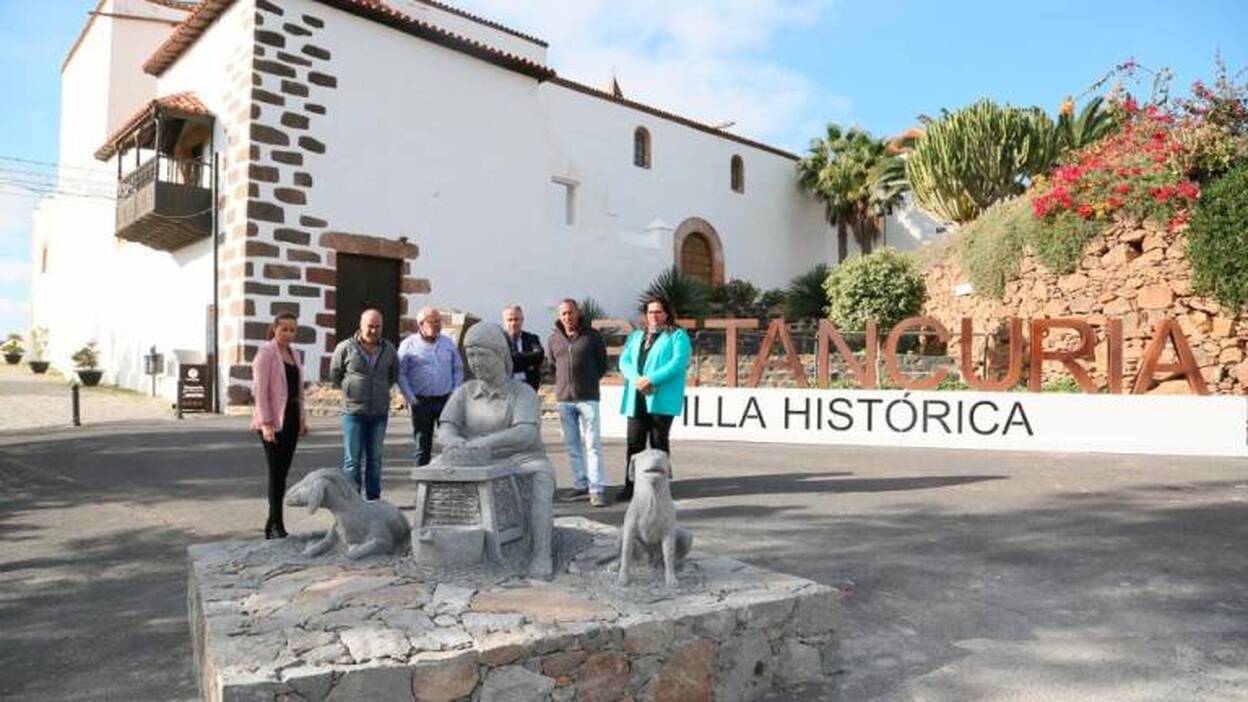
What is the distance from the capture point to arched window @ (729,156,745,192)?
2438 cm

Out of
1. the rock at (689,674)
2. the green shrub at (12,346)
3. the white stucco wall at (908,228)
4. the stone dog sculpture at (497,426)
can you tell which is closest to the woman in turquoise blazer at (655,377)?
the stone dog sculpture at (497,426)

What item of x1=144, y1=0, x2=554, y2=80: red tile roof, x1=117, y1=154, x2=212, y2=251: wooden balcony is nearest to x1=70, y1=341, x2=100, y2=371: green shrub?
x1=117, y1=154, x2=212, y2=251: wooden balcony

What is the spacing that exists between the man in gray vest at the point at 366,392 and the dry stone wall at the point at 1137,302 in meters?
9.91

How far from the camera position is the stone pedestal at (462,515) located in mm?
3941

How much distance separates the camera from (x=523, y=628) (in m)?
3.19

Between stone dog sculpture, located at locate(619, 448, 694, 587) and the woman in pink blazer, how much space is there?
2.76 meters

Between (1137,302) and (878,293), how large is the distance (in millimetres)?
4869

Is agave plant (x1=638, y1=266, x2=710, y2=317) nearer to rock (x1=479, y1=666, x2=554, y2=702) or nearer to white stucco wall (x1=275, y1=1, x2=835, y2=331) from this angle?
white stucco wall (x1=275, y1=1, x2=835, y2=331)

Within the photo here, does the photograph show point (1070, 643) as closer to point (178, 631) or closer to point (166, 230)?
point (178, 631)

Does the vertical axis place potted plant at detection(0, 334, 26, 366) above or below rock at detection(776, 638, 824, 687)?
above

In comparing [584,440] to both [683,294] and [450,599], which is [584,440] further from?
[683,294]

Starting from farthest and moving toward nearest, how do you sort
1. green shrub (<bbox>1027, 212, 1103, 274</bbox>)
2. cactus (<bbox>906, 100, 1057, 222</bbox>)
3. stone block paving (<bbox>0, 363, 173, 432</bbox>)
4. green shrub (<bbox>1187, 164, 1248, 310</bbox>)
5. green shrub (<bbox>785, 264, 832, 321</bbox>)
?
green shrub (<bbox>785, 264, 832, 321</bbox>) < cactus (<bbox>906, 100, 1057, 222</bbox>) < stone block paving (<bbox>0, 363, 173, 432</bbox>) < green shrub (<bbox>1027, 212, 1103, 274</bbox>) < green shrub (<bbox>1187, 164, 1248, 310</bbox>)

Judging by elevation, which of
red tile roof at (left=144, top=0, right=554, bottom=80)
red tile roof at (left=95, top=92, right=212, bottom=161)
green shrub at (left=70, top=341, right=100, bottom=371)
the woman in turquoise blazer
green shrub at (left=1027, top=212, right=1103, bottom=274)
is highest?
red tile roof at (left=144, top=0, right=554, bottom=80)

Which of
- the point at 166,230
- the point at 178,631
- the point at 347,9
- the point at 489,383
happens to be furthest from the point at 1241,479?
the point at 166,230
